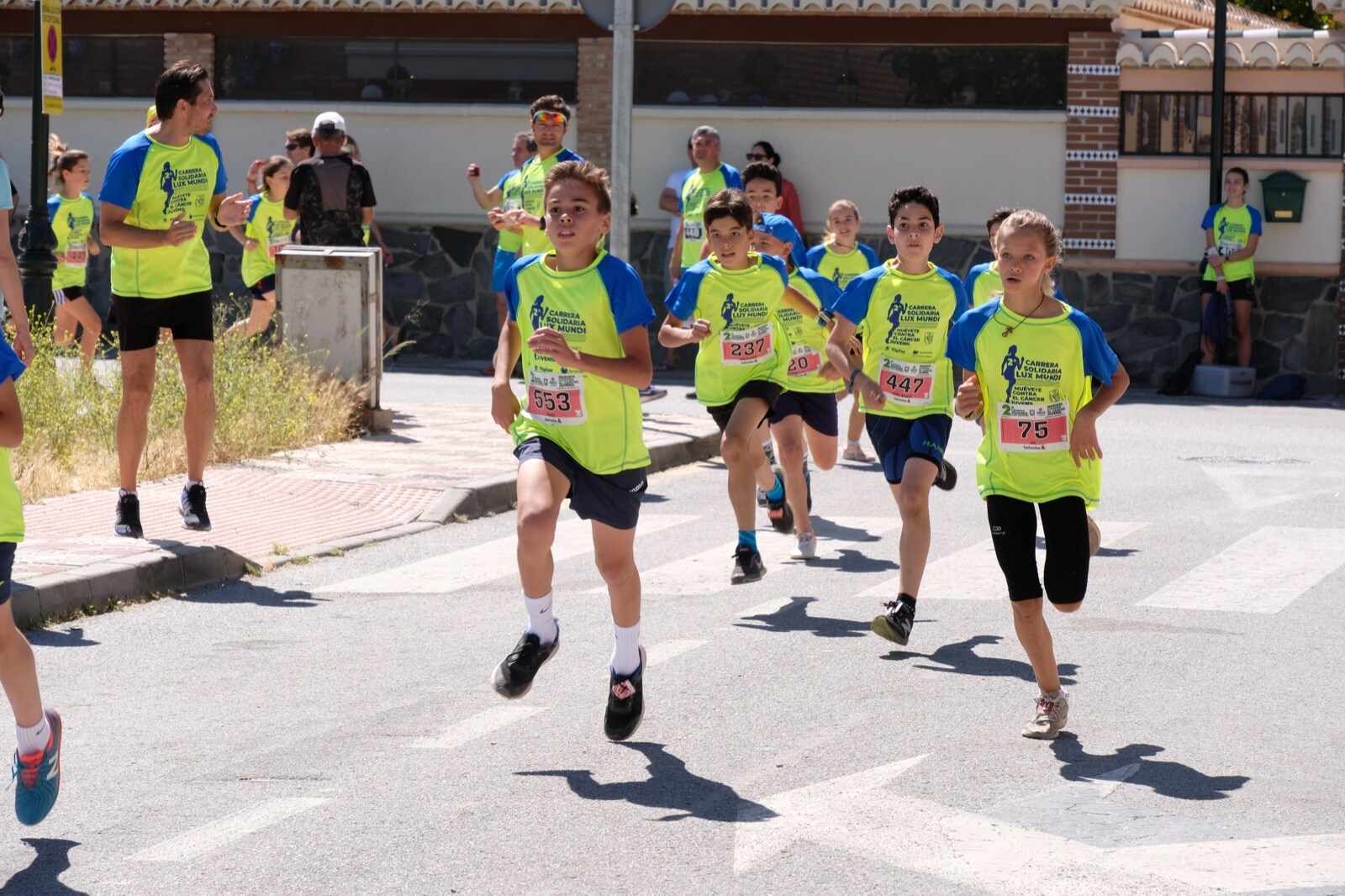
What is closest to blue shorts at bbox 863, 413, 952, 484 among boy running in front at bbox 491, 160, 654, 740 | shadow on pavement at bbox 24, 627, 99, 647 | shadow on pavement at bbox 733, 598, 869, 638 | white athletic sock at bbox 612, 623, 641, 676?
shadow on pavement at bbox 733, 598, 869, 638

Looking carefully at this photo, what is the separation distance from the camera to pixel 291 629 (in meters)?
7.98

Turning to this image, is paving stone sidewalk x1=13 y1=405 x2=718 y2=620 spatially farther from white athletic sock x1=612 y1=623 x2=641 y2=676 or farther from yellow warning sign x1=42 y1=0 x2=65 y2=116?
yellow warning sign x1=42 y1=0 x2=65 y2=116

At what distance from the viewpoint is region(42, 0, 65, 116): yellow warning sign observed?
13.7m

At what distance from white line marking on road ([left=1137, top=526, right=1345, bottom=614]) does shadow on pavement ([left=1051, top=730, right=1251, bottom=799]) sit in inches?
102

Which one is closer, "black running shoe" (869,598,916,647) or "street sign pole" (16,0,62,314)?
"black running shoe" (869,598,916,647)

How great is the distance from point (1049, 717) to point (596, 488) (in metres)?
1.58

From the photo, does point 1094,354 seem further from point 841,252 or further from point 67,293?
point 67,293

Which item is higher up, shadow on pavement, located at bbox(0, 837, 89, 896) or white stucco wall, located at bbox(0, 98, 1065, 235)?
white stucco wall, located at bbox(0, 98, 1065, 235)

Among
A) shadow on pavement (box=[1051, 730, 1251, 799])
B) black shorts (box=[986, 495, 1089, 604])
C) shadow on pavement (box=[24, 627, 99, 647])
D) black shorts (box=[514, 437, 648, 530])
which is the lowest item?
shadow on pavement (box=[1051, 730, 1251, 799])

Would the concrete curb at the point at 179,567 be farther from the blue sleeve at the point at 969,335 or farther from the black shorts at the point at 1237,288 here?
the black shorts at the point at 1237,288

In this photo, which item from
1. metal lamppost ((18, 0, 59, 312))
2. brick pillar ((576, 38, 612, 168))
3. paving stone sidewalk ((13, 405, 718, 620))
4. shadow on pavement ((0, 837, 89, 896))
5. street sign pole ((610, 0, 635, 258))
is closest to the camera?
shadow on pavement ((0, 837, 89, 896))

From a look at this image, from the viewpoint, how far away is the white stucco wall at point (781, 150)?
20469 millimetres

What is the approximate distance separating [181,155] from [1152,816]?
588 centimetres

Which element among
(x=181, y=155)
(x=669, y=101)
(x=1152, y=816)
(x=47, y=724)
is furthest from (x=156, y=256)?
(x=669, y=101)
